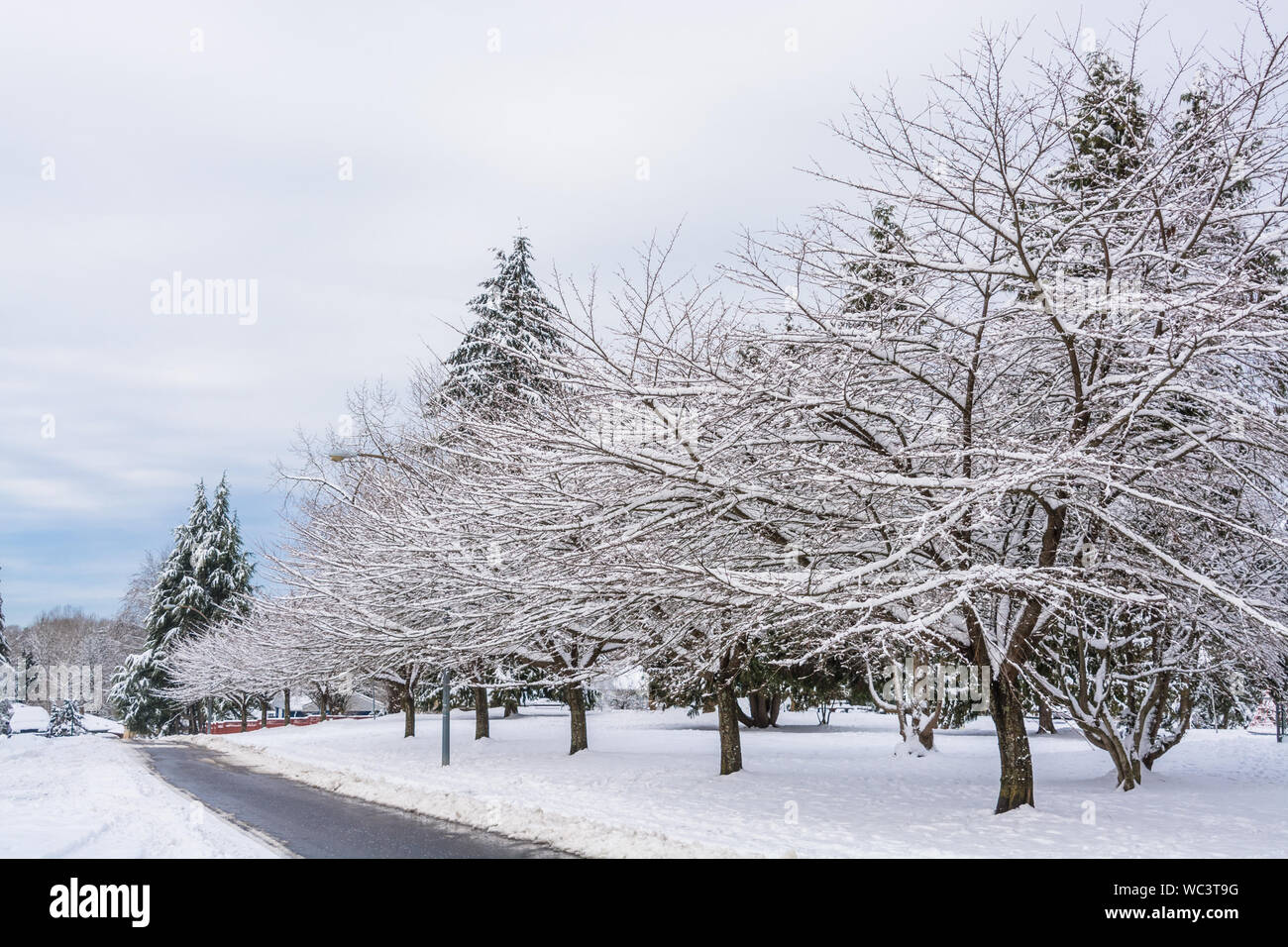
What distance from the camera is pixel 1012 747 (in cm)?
1088

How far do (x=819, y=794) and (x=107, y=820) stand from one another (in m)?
8.97

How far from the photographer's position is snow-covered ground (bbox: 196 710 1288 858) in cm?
927

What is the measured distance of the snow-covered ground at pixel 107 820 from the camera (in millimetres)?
8594

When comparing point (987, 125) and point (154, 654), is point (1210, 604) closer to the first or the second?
point (987, 125)

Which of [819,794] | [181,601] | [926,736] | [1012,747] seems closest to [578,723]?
[926,736]

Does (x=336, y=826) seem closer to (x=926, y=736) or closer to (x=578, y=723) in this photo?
(x=578, y=723)

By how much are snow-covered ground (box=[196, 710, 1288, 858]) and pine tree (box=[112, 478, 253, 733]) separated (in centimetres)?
3078

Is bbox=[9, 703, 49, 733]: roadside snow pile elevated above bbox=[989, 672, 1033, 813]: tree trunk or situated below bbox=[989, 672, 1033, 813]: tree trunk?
below

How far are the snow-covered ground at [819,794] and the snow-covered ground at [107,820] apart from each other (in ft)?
9.45
